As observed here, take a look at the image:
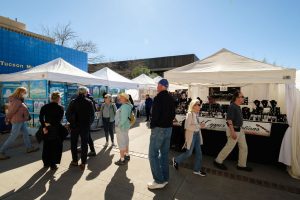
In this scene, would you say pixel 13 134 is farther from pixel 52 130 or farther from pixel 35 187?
pixel 35 187

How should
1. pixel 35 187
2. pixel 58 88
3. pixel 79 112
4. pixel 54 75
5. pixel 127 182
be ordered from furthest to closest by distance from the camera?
pixel 58 88, pixel 54 75, pixel 79 112, pixel 127 182, pixel 35 187

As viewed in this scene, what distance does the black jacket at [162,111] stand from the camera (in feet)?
10.00

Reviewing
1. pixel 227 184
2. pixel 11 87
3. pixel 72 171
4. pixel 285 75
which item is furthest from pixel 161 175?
pixel 11 87

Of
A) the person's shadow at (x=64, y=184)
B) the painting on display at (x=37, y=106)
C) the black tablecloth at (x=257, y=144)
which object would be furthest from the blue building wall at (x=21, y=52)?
the black tablecloth at (x=257, y=144)

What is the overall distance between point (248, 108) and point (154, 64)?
2811 centimetres

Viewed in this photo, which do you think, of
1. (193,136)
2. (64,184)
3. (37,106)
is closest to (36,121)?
(37,106)

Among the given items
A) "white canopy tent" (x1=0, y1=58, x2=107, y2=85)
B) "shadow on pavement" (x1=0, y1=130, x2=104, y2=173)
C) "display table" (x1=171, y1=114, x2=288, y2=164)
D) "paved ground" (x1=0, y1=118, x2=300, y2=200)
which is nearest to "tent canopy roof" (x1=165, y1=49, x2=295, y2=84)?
"display table" (x1=171, y1=114, x2=288, y2=164)

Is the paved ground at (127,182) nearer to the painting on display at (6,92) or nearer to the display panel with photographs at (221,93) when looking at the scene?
the painting on display at (6,92)

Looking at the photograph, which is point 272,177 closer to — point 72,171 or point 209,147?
point 209,147

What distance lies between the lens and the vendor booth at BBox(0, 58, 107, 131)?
617 centimetres

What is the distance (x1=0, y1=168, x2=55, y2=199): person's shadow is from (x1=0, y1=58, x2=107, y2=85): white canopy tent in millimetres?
3176

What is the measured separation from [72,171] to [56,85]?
164 inches

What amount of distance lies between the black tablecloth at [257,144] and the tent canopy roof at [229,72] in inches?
42.5

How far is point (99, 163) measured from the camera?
14.3ft
